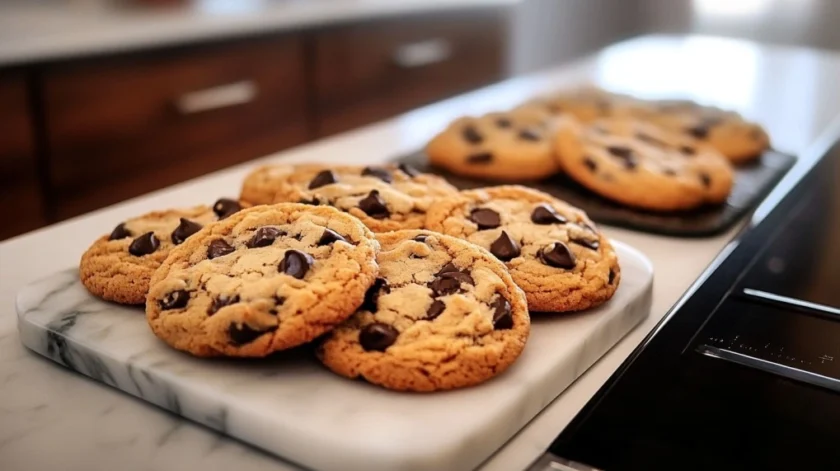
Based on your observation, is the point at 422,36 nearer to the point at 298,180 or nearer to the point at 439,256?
the point at 298,180

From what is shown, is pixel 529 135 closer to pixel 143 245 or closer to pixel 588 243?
pixel 588 243

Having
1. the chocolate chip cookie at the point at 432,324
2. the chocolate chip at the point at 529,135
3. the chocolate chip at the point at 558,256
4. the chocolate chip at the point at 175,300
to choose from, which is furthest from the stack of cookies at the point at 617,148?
the chocolate chip at the point at 175,300

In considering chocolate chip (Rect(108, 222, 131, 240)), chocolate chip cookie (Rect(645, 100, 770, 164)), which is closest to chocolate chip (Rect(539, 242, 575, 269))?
chocolate chip (Rect(108, 222, 131, 240))

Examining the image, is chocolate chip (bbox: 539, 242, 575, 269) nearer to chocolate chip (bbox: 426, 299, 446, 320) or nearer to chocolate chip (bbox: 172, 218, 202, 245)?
chocolate chip (bbox: 426, 299, 446, 320)

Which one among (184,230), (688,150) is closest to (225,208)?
(184,230)

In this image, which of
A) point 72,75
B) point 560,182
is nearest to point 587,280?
point 560,182

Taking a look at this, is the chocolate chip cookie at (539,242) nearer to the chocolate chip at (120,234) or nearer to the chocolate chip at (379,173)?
the chocolate chip at (379,173)
